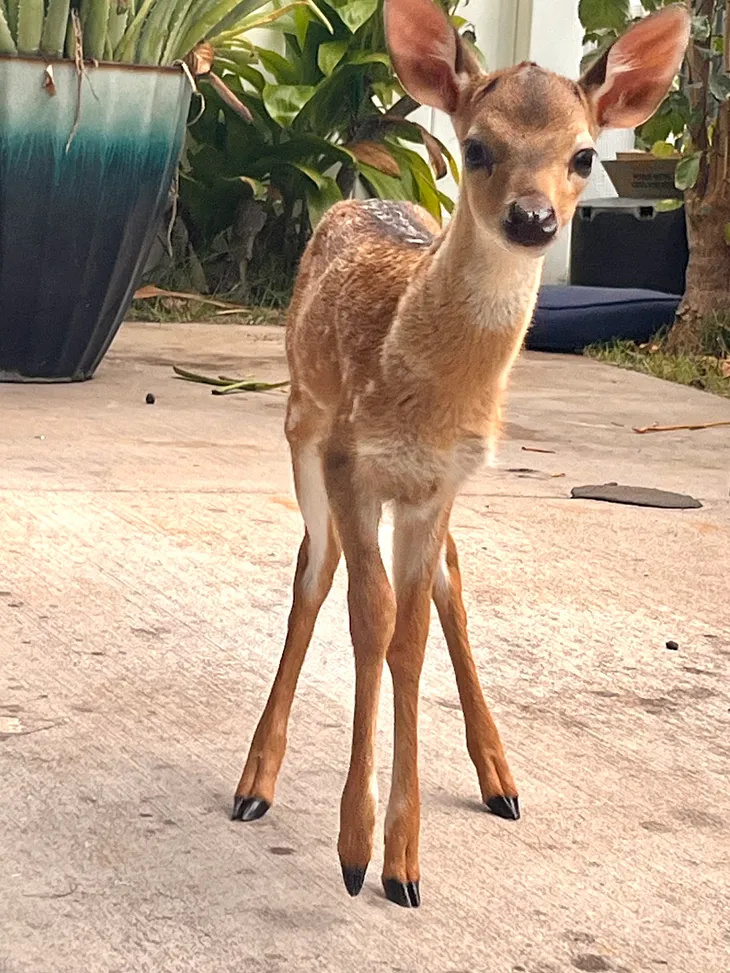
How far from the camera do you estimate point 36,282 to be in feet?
18.3

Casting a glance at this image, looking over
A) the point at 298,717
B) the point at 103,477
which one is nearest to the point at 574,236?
the point at 103,477

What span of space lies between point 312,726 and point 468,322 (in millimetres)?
839

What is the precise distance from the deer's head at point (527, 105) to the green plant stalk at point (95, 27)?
11.3 ft

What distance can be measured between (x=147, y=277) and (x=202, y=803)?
637 centimetres

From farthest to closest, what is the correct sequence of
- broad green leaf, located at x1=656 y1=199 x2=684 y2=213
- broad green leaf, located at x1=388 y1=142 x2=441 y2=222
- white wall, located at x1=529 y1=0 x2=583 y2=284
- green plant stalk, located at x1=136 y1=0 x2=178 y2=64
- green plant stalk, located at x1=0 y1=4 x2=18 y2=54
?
1. white wall, located at x1=529 y1=0 x2=583 y2=284
2. broad green leaf, located at x1=388 y1=142 x2=441 y2=222
3. broad green leaf, located at x1=656 y1=199 x2=684 y2=213
4. green plant stalk, located at x1=136 y1=0 x2=178 y2=64
5. green plant stalk, located at x1=0 y1=4 x2=18 y2=54

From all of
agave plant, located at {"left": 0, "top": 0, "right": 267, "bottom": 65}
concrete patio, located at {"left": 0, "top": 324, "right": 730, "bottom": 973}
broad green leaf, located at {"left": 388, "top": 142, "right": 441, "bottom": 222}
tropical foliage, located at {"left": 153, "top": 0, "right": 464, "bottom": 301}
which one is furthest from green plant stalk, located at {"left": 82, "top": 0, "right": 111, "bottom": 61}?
broad green leaf, located at {"left": 388, "top": 142, "right": 441, "bottom": 222}

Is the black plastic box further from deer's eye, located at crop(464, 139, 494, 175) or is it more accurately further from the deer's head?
deer's eye, located at crop(464, 139, 494, 175)

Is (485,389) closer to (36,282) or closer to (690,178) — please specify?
(36,282)

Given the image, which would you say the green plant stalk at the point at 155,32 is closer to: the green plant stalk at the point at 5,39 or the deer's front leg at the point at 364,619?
the green plant stalk at the point at 5,39

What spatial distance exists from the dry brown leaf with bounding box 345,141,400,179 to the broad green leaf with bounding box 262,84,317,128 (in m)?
0.33

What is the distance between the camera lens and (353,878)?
2104 millimetres

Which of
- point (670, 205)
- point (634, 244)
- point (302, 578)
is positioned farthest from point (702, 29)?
point (302, 578)

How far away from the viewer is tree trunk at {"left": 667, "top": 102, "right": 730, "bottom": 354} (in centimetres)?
716

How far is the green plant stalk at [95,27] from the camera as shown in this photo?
545cm
